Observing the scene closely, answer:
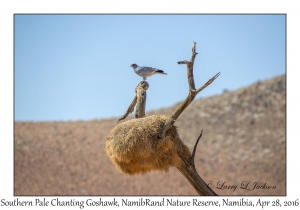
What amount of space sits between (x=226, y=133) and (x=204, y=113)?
2939 millimetres

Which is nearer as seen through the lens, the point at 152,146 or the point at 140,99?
the point at 152,146

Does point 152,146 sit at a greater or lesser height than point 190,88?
lesser

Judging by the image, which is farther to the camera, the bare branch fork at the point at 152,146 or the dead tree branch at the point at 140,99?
the dead tree branch at the point at 140,99

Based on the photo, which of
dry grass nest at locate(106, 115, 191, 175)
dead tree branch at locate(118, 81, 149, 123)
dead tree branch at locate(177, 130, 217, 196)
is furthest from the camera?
dead tree branch at locate(118, 81, 149, 123)

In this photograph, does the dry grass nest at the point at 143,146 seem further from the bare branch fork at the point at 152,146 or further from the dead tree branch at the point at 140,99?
the dead tree branch at the point at 140,99

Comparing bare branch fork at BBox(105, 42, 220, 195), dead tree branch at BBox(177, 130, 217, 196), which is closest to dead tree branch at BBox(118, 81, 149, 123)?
bare branch fork at BBox(105, 42, 220, 195)

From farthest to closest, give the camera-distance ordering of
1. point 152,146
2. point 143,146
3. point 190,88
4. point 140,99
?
point 140,99 < point 190,88 < point 152,146 < point 143,146

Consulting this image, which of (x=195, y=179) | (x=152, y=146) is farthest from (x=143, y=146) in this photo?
(x=195, y=179)

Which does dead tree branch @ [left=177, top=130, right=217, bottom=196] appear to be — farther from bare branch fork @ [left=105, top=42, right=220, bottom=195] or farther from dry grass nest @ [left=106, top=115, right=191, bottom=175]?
dry grass nest @ [left=106, top=115, right=191, bottom=175]

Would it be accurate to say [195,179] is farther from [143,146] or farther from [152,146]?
[143,146]

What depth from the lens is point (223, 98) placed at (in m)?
44.6

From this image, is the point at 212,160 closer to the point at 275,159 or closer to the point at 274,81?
the point at 275,159

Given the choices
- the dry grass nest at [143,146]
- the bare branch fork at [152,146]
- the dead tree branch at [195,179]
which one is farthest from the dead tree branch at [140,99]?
the dead tree branch at [195,179]
